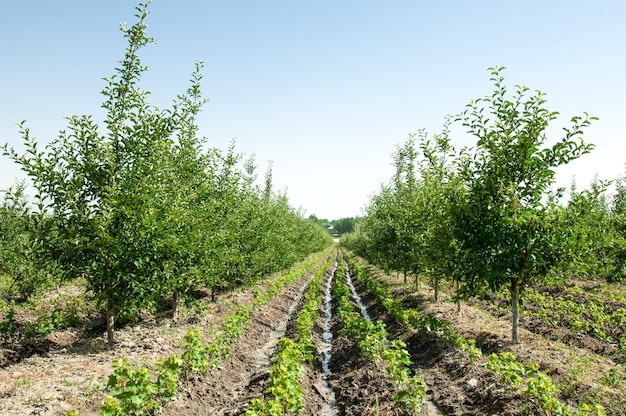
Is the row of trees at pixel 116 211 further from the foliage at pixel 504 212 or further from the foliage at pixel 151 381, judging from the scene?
the foliage at pixel 504 212

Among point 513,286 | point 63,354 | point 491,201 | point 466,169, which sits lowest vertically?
point 63,354

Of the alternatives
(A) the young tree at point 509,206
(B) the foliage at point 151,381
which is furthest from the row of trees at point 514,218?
(B) the foliage at point 151,381

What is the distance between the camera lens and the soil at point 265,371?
662 centimetres

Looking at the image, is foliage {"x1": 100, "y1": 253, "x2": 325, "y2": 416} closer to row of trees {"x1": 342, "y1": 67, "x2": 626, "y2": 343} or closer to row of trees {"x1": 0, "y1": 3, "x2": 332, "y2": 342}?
row of trees {"x1": 0, "y1": 3, "x2": 332, "y2": 342}

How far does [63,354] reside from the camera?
8891 millimetres

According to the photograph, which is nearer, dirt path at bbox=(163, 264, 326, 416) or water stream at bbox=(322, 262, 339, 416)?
dirt path at bbox=(163, 264, 326, 416)

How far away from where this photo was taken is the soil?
21.7 feet

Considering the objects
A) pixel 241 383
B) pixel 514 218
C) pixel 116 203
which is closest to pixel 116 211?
pixel 116 203

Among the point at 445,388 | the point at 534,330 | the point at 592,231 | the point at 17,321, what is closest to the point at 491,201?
the point at 592,231

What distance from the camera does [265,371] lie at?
927cm

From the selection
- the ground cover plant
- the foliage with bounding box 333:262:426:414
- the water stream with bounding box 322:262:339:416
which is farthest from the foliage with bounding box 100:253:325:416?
the foliage with bounding box 333:262:426:414

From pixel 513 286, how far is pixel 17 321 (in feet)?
43.4

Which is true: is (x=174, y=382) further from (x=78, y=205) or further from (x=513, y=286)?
(x=513, y=286)

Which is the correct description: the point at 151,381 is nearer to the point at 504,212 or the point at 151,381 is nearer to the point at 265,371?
the point at 265,371
